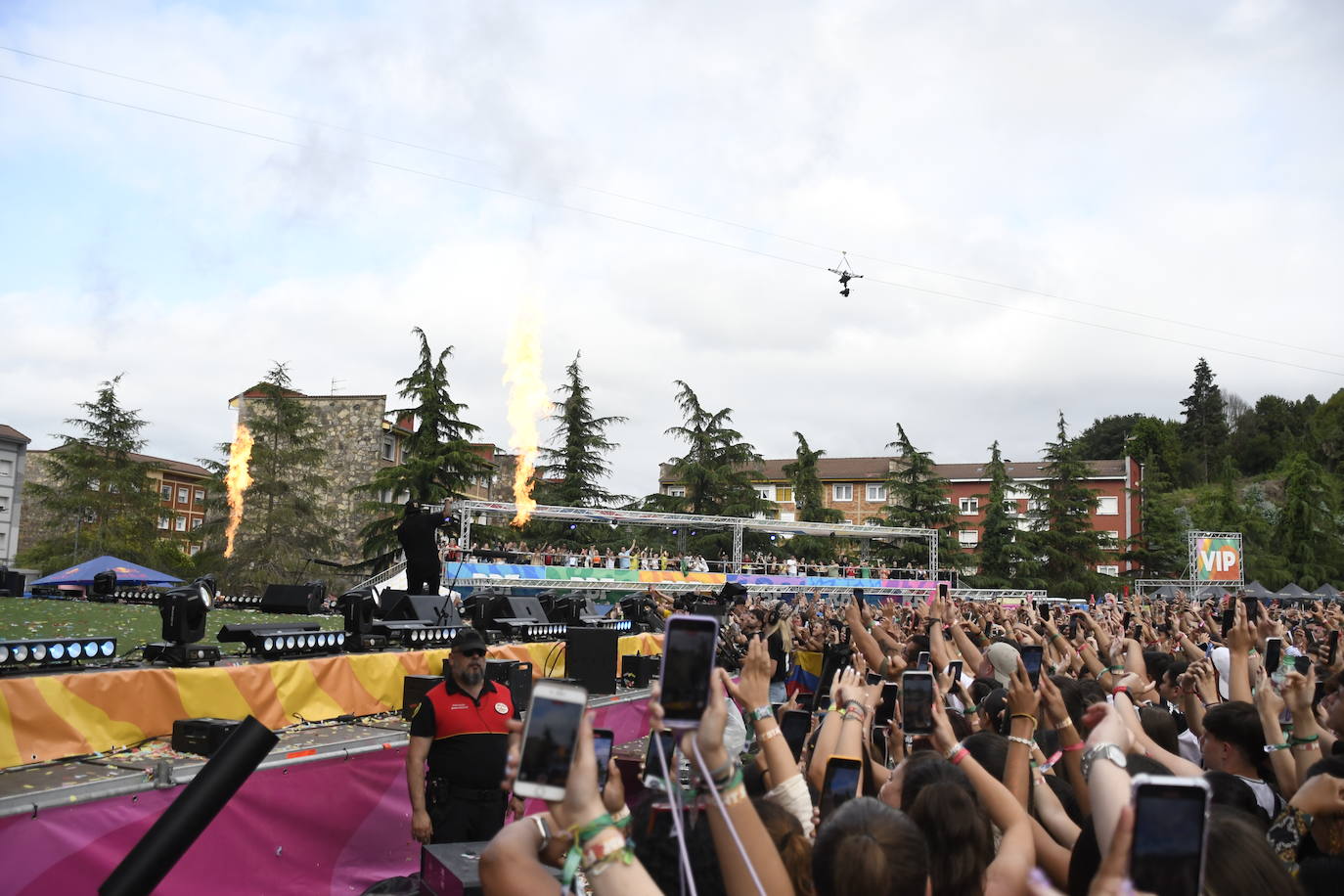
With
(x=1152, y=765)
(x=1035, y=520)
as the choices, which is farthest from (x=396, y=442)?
(x=1152, y=765)

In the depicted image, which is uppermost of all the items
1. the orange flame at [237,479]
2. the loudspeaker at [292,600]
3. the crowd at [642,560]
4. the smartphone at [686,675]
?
the orange flame at [237,479]

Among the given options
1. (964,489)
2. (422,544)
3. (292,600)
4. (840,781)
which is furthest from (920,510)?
(840,781)

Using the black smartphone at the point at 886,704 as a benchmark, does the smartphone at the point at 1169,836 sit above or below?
above

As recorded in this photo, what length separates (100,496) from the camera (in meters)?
50.9

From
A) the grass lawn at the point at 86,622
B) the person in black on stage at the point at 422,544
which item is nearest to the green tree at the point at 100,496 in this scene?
the grass lawn at the point at 86,622

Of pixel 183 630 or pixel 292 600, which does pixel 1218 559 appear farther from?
pixel 183 630

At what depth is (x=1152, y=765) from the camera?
3346 millimetres

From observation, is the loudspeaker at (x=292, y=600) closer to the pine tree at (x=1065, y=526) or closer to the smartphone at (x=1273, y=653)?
the smartphone at (x=1273, y=653)

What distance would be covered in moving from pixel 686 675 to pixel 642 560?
39.8 metres

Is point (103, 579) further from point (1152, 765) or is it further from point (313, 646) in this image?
point (1152, 765)

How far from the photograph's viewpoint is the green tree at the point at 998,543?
205 feet

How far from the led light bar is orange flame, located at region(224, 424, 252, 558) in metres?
38.3

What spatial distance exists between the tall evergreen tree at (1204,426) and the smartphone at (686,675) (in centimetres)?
12027

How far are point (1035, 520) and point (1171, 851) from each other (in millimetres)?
68633
